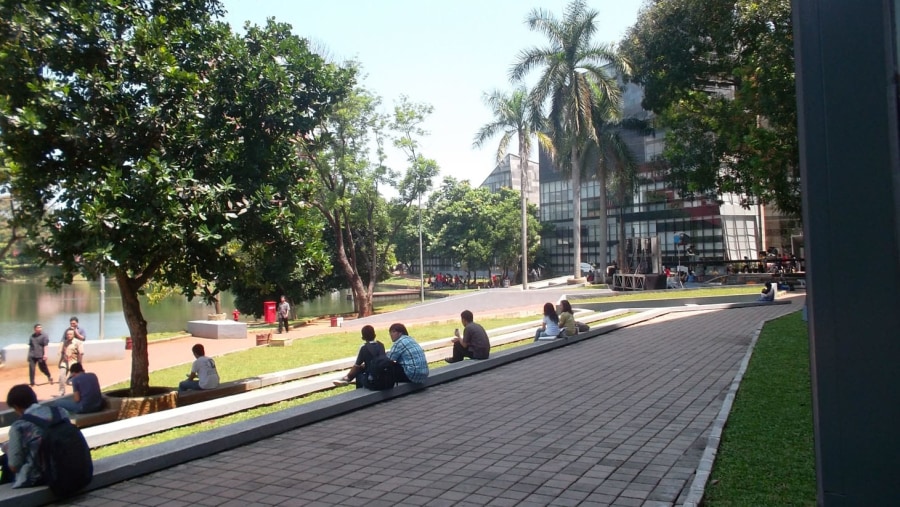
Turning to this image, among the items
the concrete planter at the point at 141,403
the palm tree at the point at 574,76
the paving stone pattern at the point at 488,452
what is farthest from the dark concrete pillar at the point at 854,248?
the palm tree at the point at 574,76

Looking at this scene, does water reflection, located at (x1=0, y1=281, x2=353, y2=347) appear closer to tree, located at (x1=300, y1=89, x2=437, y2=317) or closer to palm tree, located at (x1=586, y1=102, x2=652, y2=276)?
tree, located at (x1=300, y1=89, x2=437, y2=317)

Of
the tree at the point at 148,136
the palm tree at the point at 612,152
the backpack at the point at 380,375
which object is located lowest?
the backpack at the point at 380,375

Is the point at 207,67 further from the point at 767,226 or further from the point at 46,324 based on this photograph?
the point at 767,226

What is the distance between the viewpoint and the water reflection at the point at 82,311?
3438cm

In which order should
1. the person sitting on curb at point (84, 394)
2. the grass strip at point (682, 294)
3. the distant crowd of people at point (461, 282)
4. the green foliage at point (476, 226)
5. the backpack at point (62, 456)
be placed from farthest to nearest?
the green foliage at point (476, 226)
the distant crowd of people at point (461, 282)
the grass strip at point (682, 294)
the person sitting on curb at point (84, 394)
the backpack at point (62, 456)

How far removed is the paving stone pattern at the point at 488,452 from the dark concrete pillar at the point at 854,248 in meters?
1.76

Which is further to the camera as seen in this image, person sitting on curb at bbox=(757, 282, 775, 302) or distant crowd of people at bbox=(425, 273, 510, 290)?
distant crowd of people at bbox=(425, 273, 510, 290)

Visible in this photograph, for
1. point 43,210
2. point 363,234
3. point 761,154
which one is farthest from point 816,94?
point 363,234

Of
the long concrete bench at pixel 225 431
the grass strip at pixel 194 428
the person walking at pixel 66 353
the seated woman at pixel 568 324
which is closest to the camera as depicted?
the long concrete bench at pixel 225 431

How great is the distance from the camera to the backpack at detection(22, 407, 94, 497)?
4.93 metres

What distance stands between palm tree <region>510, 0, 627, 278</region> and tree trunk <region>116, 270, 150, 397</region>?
2615 centimetres

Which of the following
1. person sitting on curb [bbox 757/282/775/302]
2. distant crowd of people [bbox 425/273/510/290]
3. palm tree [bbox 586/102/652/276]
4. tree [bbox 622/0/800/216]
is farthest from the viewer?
distant crowd of people [bbox 425/273/510/290]

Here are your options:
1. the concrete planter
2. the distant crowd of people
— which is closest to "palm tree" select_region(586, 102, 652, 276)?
the distant crowd of people

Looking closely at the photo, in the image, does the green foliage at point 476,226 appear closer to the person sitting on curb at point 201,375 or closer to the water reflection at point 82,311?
the water reflection at point 82,311
